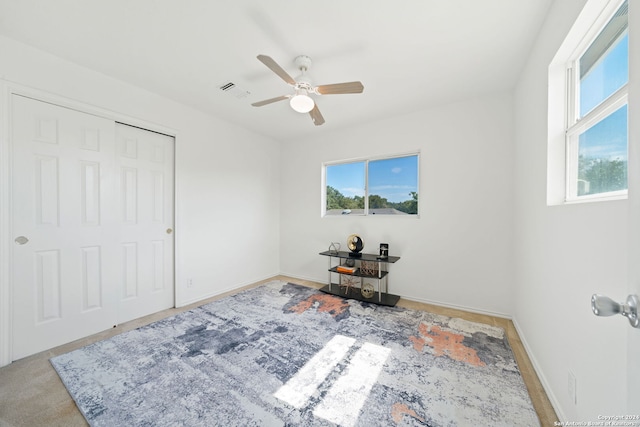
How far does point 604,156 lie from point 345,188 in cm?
298

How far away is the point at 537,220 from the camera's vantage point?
1.88 metres

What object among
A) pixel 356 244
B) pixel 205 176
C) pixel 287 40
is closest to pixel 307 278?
pixel 356 244

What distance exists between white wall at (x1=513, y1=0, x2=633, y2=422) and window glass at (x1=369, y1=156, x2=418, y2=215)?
1193 mm

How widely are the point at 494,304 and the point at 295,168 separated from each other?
3578mm

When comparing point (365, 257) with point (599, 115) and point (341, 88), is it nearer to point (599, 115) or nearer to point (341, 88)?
point (341, 88)

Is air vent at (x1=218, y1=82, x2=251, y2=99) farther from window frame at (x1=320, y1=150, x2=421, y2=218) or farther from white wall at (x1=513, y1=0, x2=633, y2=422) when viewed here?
white wall at (x1=513, y1=0, x2=633, y2=422)

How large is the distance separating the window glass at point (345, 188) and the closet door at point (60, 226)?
115 inches

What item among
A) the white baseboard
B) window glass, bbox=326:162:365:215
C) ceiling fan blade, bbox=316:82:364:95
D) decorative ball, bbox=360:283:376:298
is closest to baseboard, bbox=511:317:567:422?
decorative ball, bbox=360:283:376:298

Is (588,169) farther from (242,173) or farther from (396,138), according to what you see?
(242,173)

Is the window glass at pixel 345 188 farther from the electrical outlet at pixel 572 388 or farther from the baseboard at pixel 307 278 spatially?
the electrical outlet at pixel 572 388

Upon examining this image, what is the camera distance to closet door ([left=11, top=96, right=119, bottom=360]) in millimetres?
2008

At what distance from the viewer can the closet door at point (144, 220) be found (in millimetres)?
2621

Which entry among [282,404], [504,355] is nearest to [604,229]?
[504,355]

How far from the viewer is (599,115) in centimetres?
124
